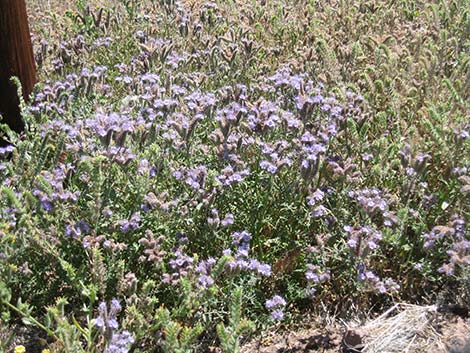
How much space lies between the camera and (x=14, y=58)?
4.06m

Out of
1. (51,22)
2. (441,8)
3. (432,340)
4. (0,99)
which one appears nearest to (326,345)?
(432,340)

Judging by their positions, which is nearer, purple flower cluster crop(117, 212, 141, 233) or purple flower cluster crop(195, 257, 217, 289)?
purple flower cluster crop(195, 257, 217, 289)

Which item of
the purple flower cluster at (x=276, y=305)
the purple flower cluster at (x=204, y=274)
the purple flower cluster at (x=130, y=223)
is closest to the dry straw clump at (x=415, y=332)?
the purple flower cluster at (x=276, y=305)

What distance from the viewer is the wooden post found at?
13.0ft

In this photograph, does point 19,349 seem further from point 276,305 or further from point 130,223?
point 276,305

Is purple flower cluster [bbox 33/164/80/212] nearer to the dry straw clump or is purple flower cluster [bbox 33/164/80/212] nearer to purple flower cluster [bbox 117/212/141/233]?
purple flower cluster [bbox 117/212/141/233]

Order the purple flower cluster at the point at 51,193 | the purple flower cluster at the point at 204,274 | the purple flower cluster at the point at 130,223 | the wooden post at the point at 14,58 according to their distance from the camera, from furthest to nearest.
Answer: the wooden post at the point at 14,58
the purple flower cluster at the point at 130,223
the purple flower cluster at the point at 51,193
the purple flower cluster at the point at 204,274

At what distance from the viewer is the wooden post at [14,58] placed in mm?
3953

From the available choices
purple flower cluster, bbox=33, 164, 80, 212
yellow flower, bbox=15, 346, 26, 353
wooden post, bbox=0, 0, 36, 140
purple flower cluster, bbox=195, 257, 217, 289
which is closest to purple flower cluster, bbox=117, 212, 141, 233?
purple flower cluster, bbox=33, 164, 80, 212

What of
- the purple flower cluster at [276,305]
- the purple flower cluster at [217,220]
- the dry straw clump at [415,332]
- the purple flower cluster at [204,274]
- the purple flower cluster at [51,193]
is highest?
the purple flower cluster at [51,193]

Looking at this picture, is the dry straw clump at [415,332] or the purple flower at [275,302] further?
the dry straw clump at [415,332]

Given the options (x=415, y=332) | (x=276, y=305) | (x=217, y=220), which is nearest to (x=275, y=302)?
(x=276, y=305)

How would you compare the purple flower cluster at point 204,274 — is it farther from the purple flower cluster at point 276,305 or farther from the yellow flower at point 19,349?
the yellow flower at point 19,349

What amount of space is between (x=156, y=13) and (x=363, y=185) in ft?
10.4
